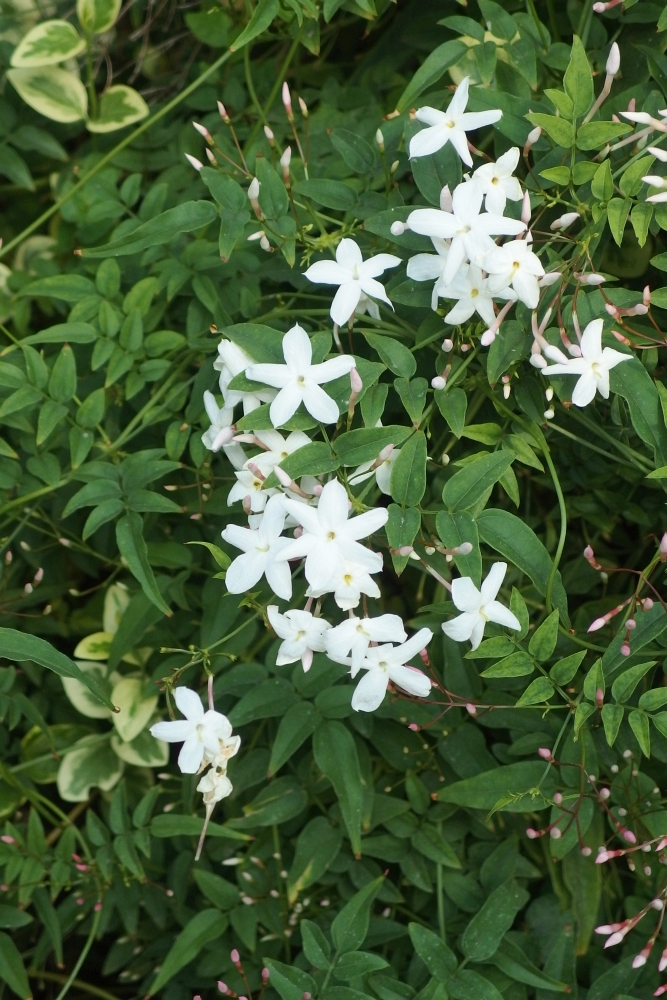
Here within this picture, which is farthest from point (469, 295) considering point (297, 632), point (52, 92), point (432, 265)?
point (52, 92)

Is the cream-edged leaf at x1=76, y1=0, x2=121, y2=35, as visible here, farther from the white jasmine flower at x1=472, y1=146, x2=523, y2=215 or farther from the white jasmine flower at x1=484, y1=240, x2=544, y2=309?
the white jasmine flower at x1=484, y1=240, x2=544, y2=309

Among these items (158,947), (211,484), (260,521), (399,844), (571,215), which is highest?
(571,215)

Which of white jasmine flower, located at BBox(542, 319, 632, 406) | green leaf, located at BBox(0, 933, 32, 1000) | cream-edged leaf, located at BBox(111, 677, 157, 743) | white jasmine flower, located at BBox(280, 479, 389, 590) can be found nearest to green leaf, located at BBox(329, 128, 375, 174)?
white jasmine flower, located at BBox(542, 319, 632, 406)

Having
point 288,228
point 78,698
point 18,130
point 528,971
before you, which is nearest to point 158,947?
point 78,698

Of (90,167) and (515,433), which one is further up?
(90,167)

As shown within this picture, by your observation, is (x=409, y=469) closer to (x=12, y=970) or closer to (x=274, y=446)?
(x=274, y=446)

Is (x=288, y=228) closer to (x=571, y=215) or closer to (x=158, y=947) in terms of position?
(x=571, y=215)

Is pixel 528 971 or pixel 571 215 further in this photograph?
pixel 528 971
